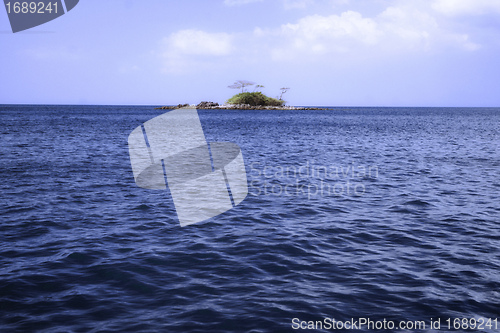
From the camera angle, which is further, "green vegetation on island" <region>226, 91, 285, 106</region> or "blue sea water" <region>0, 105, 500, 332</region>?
"green vegetation on island" <region>226, 91, 285, 106</region>

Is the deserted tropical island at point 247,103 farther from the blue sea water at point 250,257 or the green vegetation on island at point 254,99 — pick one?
the blue sea water at point 250,257

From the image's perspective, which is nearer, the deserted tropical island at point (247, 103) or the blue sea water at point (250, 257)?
the blue sea water at point (250, 257)

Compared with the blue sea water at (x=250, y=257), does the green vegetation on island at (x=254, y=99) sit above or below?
above

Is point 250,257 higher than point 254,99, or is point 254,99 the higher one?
point 254,99

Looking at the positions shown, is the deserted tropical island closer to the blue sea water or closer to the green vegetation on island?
the green vegetation on island

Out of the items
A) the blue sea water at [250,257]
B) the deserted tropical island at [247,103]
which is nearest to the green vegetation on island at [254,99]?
the deserted tropical island at [247,103]

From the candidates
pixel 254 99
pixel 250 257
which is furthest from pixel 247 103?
pixel 250 257

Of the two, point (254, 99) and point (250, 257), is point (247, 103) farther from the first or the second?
point (250, 257)

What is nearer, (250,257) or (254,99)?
(250,257)

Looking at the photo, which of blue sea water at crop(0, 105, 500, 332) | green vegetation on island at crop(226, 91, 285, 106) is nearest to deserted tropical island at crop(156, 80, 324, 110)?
green vegetation on island at crop(226, 91, 285, 106)

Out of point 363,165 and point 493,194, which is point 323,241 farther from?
point 363,165

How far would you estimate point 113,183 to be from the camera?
1809cm

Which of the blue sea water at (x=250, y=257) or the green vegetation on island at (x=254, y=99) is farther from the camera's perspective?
the green vegetation on island at (x=254, y=99)

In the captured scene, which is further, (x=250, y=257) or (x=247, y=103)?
(x=247, y=103)
